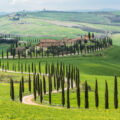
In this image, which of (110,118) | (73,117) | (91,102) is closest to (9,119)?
(73,117)

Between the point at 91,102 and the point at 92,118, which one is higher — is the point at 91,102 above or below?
below

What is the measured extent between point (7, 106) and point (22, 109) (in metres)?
3.52

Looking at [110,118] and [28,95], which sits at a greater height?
[110,118]

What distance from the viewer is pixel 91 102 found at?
10581 centimetres

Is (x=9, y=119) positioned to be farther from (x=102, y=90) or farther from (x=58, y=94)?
(x=102, y=90)

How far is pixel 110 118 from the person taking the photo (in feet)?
208

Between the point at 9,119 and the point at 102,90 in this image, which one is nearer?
the point at 9,119

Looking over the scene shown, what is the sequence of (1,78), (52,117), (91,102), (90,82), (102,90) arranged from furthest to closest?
(1,78) → (90,82) → (102,90) → (91,102) → (52,117)

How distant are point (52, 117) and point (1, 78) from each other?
11965 centimetres

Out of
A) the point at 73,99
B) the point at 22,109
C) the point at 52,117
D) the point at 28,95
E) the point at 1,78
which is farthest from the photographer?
the point at 1,78

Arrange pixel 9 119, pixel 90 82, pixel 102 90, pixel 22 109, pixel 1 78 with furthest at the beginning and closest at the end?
pixel 1 78, pixel 90 82, pixel 102 90, pixel 22 109, pixel 9 119

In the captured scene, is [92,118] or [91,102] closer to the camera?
[92,118]

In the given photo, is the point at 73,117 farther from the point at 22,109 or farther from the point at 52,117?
the point at 22,109

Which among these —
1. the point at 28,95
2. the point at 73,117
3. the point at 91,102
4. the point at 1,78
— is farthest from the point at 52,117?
the point at 1,78
